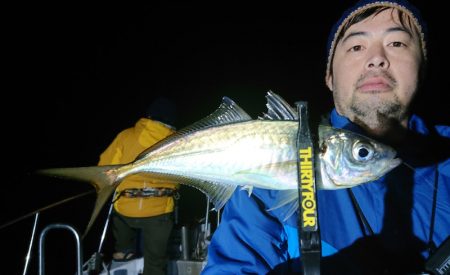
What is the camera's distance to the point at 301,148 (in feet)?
3.60

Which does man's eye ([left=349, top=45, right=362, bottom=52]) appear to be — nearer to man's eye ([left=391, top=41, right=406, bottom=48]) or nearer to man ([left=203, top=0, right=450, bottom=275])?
man ([left=203, top=0, right=450, bottom=275])

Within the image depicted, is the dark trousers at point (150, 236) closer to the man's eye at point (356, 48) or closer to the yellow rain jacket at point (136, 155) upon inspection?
the yellow rain jacket at point (136, 155)

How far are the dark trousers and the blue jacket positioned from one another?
125 inches

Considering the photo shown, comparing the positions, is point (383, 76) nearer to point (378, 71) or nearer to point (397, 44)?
point (378, 71)

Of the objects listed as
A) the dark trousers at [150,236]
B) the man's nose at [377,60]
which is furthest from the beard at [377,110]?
the dark trousers at [150,236]

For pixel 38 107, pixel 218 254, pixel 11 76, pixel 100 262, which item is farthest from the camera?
pixel 11 76

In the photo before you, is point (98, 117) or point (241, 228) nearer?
point (241, 228)

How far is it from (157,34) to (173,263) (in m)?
114

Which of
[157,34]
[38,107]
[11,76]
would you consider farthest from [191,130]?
[157,34]

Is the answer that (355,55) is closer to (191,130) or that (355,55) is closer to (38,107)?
(191,130)

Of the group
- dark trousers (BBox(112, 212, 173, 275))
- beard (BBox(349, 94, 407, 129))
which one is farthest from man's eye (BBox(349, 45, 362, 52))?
dark trousers (BBox(112, 212, 173, 275))

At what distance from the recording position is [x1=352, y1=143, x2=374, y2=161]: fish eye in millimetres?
1293

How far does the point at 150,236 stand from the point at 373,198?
357 cm

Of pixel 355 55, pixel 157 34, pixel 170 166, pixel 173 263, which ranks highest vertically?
pixel 157 34
